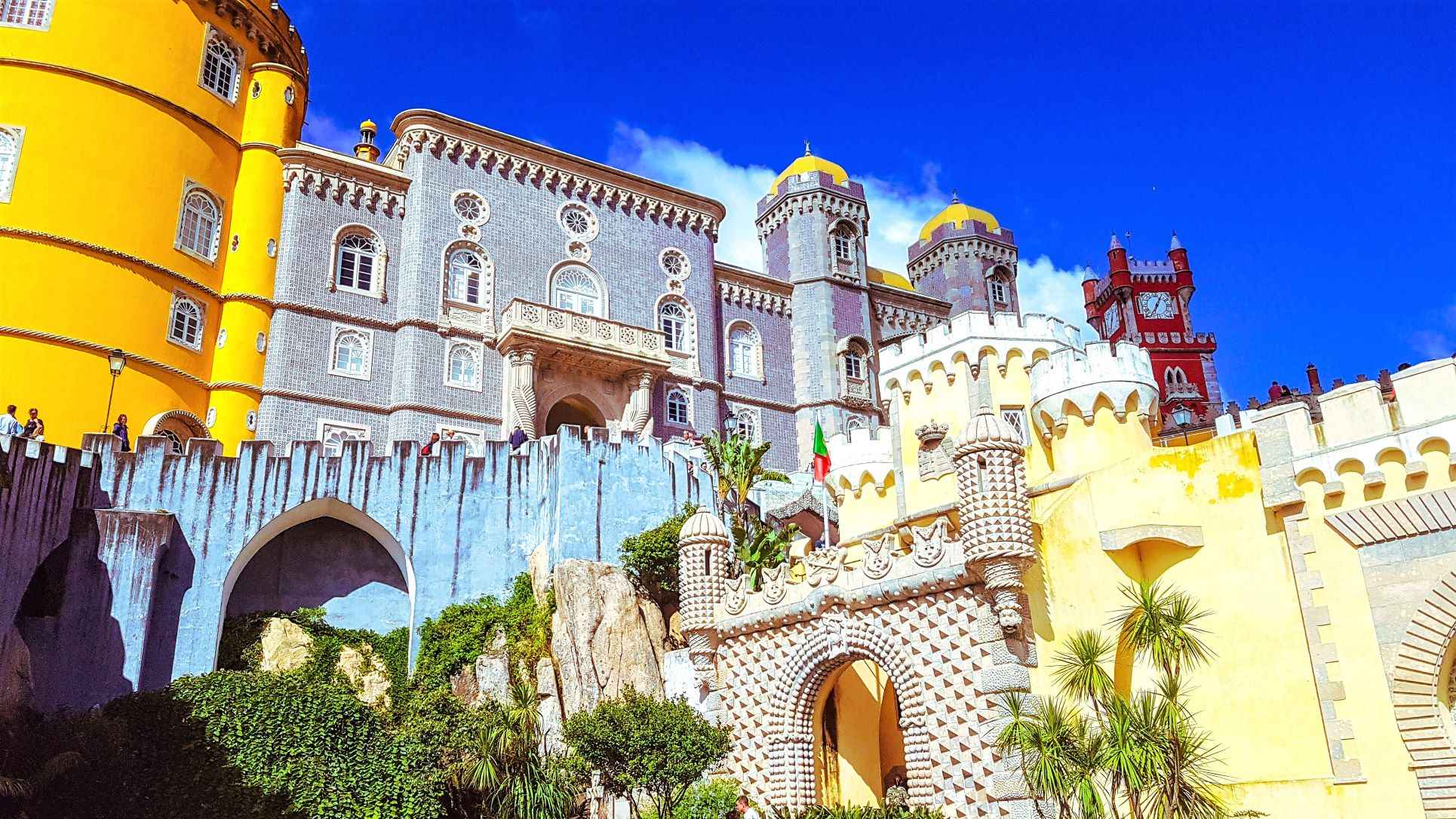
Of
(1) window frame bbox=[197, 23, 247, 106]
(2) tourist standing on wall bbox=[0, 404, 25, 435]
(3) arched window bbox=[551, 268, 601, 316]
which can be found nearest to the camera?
(2) tourist standing on wall bbox=[0, 404, 25, 435]

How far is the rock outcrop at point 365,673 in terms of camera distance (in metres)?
26.9

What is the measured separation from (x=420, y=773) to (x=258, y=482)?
8981 mm

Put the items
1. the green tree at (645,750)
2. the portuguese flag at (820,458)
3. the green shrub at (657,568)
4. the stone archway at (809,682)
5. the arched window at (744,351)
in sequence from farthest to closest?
1. the arched window at (744,351)
2. the portuguese flag at (820,458)
3. the green shrub at (657,568)
4. the green tree at (645,750)
5. the stone archway at (809,682)

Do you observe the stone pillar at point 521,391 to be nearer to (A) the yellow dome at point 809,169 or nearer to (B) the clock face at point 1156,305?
(A) the yellow dome at point 809,169

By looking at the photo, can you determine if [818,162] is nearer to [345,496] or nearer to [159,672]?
[345,496]

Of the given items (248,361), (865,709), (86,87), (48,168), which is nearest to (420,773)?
(865,709)

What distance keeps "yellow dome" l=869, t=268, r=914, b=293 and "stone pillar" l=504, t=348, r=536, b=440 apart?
63.3ft

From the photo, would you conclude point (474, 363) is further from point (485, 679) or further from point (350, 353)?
point (485, 679)

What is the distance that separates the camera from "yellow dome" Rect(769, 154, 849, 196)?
4838 cm

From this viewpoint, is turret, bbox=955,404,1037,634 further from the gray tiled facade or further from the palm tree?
the gray tiled facade

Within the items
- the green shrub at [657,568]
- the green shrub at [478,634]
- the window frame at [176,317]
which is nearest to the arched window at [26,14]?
the window frame at [176,317]

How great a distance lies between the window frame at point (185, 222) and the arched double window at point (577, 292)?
33.9 ft

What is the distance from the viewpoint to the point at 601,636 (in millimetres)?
26109

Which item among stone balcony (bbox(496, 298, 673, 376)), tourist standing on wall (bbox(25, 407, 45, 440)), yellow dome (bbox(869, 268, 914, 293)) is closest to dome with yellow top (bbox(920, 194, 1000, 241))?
yellow dome (bbox(869, 268, 914, 293))
